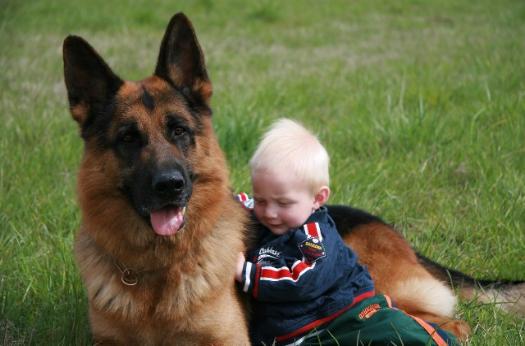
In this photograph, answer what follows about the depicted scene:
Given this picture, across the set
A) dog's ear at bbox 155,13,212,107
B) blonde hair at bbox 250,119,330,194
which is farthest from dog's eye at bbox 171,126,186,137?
blonde hair at bbox 250,119,330,194

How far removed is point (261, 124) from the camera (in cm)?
596

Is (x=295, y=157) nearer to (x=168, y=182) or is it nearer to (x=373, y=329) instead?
(x=168, y=182)

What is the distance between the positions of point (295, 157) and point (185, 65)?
0.76 m

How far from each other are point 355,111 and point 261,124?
1.49m

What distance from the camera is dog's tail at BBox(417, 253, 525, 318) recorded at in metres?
3.71

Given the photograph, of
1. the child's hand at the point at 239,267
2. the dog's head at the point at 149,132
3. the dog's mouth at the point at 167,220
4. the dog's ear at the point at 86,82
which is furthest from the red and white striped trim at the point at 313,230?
the dog's ear at the point at 86,82

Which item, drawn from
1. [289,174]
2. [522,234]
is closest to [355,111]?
[522,234]

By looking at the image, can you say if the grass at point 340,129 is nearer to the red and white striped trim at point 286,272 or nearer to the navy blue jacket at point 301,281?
the navy blue jacket at point 301,281

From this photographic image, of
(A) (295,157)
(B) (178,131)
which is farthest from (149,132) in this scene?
(A) (295,157)

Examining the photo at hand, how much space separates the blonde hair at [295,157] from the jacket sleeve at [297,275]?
0.96 feet

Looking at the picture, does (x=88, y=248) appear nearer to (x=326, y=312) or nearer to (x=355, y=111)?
(x=326, y=312)

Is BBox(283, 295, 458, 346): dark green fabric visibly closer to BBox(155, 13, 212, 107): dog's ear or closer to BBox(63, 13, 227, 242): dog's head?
BBox(63, 13, 227, 242): dog's head

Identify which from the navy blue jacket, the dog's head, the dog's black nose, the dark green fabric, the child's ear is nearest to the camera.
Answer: the dog's black nose

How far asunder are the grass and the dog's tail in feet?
0.27
